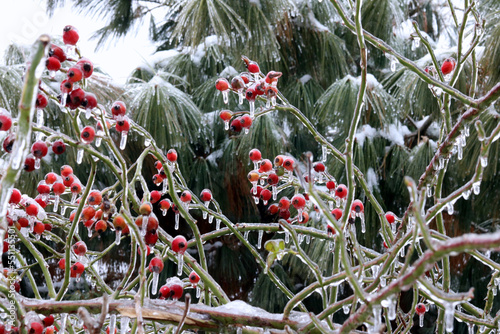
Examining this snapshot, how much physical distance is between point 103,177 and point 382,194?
3.22 feet

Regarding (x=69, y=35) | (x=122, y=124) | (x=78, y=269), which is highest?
(x=69, y=35)

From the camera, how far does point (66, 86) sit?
1.85 ft

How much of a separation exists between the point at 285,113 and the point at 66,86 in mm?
1386

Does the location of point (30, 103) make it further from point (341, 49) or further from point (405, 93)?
point (341, 49)

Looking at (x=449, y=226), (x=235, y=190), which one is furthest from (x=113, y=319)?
(x=449, y=226)

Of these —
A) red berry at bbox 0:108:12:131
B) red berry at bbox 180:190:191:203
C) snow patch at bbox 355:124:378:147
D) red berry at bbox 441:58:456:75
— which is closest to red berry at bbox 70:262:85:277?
red berry at bbox 180:190:191:203

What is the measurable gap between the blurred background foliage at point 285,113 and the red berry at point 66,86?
2.93 feet

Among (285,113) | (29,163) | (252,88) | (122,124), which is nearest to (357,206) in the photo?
(252,88)

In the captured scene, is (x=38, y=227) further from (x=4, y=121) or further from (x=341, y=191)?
(x=341, y=191)

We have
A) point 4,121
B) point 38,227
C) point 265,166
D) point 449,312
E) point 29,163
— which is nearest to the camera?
point 449,312

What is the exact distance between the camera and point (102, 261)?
1.88 metres

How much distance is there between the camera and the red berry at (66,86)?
0.56 meters

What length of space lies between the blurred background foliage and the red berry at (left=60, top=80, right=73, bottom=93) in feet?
2.93

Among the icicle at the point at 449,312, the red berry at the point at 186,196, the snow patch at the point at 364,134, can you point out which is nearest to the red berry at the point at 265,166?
the red berry at the point at 186,196
